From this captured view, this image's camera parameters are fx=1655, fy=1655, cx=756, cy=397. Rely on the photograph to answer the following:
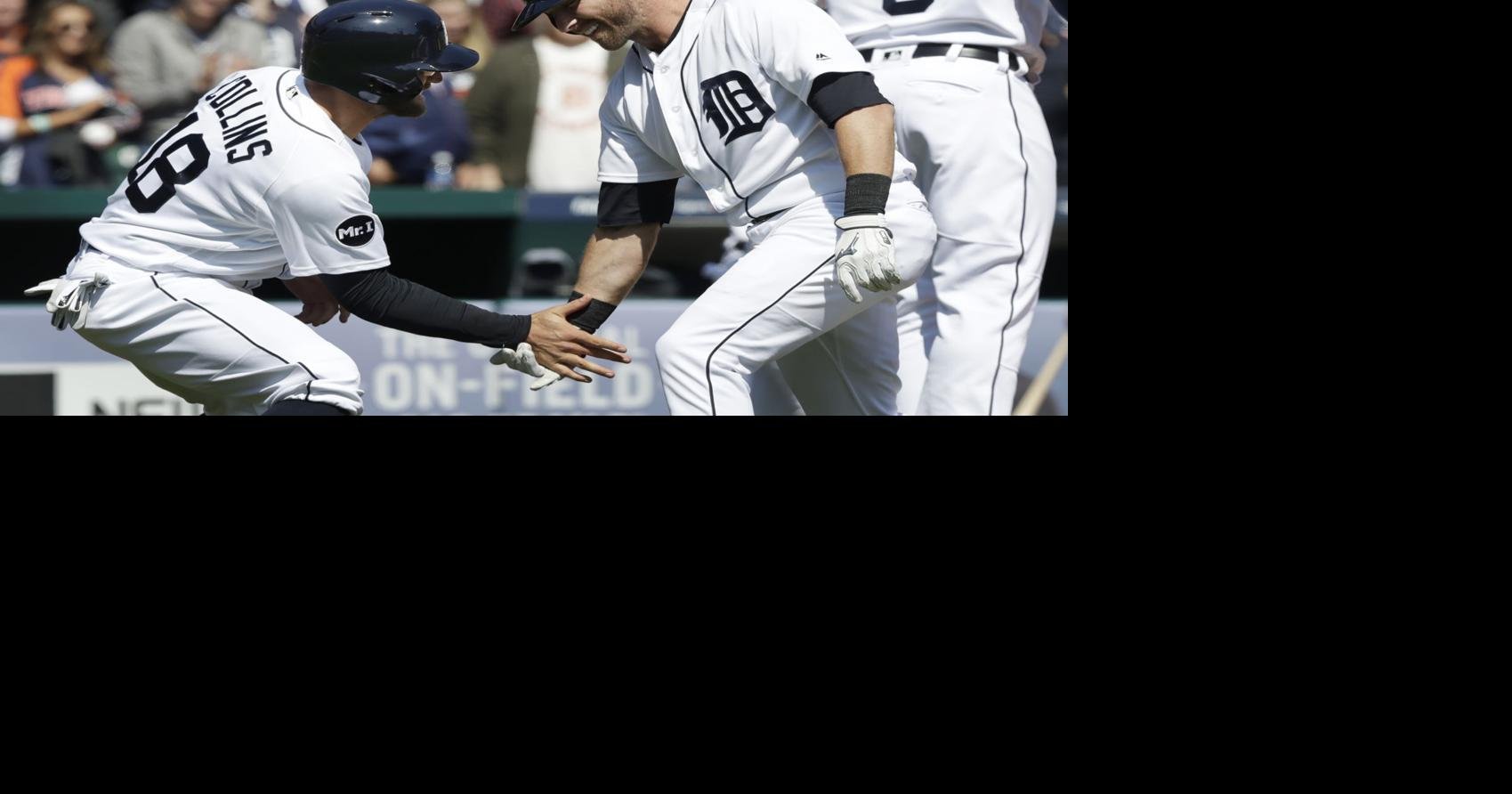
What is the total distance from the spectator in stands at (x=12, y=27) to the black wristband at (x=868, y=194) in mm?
4570

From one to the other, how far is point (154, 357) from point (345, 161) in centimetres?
77

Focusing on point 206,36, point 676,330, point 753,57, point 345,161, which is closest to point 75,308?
point 345,161

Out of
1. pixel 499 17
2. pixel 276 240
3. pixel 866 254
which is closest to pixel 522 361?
pixel 276 240

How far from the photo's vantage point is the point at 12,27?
6.92 metres

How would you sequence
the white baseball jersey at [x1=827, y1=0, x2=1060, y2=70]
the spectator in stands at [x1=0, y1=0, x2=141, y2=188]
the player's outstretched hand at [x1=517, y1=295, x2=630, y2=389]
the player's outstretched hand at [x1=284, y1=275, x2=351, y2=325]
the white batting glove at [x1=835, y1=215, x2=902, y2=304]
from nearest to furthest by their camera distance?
the white batting glove at [x1=835, y1=215, x2=902, y2=304] → the player's outstretched hand at [x1=517, y1=295, x2=630, y2=389] → the white baseball jersey at [x1=827, y1=0, x2=1060, y2=70] → the player's outstretched hand at [x1=284, y1=275, x2=351, y2=325] → the spectator in stands at [x1=0, y1=0, x2=141, y2=188]

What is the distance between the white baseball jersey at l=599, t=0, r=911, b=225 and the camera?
386cm

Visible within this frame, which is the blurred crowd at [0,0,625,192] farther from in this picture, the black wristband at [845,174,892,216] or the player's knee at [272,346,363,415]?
the black wristband at [845,174,892,216]

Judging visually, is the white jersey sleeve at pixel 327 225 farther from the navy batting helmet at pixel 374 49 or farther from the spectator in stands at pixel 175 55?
the spectator in stands at pixel 175 55

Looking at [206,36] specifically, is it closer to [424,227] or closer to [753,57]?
[424,227]

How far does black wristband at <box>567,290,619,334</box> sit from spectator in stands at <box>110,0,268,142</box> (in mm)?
3232

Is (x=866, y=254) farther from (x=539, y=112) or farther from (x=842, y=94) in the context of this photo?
(x=539, y=112)

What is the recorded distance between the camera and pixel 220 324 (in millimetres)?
4184

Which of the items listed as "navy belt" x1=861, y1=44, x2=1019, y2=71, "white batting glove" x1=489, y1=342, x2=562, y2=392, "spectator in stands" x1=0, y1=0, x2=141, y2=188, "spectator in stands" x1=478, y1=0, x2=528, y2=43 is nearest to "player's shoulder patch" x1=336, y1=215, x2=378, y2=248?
"white batting glove" x1=489, y1=342, x2=562, y2=392

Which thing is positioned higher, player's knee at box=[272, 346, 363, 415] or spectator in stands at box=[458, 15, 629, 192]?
spectator in stands at box=[458, 15, 629, 192]
